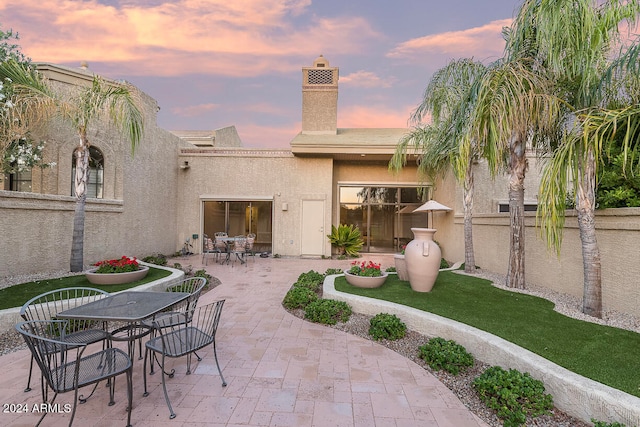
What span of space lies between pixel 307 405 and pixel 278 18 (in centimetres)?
1061

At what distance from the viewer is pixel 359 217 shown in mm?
12961

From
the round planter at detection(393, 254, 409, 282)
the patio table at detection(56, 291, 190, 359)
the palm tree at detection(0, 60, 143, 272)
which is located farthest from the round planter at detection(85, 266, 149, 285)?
the round planter at detection(393, 254, 409, 282)

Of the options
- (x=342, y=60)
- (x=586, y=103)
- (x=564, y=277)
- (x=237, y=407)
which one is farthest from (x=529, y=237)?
(x=342, y=60)

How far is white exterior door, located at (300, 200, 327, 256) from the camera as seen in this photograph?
12.0 meters

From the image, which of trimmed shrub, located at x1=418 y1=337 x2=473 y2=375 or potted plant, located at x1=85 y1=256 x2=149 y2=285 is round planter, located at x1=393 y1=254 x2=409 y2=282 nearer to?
trimmed shrub, located at x1=418 y1=337 x2=473 y2=375

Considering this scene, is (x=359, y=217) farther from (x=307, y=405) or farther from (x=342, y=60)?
(x=307, y=405)

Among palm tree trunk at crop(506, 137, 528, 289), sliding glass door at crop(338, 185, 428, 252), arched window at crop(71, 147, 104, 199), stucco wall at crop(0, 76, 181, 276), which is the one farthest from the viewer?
sliding glass door at crop(338, 185, 428, 252)

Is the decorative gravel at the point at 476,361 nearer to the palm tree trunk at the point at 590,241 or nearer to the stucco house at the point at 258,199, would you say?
the palm tree trunk at the point at 590,241

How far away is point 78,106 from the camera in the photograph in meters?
6.62

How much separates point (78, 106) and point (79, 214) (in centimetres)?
250

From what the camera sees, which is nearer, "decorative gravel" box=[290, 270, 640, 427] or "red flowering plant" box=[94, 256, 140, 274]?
"decorative gravel" box=[290, 270, 640, 427]

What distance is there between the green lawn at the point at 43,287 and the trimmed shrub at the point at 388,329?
4.79m

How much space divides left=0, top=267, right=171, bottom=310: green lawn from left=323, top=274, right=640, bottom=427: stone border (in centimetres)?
530

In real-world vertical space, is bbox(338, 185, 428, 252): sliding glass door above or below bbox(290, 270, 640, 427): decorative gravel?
above
